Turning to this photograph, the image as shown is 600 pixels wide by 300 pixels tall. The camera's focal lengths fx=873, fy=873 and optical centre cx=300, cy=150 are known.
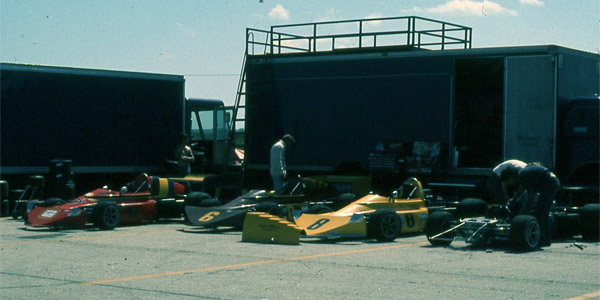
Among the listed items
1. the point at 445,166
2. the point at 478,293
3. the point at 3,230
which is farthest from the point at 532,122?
the point at 3,230

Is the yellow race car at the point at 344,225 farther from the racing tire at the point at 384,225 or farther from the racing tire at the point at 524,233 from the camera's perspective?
the racing tire at the point at 524,233

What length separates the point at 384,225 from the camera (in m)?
14.4

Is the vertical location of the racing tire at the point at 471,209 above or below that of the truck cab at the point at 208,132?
below

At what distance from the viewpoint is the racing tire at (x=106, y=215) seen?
16.3m

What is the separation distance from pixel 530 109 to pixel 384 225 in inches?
174

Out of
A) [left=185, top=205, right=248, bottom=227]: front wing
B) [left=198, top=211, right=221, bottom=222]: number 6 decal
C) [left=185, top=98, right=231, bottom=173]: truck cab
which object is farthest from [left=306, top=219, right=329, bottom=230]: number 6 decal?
[left=185, top=98, right=231, bottom=173]: truck cab

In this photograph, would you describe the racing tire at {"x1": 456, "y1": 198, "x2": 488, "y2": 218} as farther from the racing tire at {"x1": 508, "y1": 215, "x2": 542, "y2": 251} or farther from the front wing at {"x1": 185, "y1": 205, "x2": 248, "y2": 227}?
the front wing at {"x1": 185, "y1": 205, "x2": 248, "y2": 227}

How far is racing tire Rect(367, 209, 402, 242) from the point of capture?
14227 millimetres

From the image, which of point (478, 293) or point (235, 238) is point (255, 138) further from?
point (478, 293)

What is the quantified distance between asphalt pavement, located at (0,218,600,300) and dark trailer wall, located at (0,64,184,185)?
18.2 feet

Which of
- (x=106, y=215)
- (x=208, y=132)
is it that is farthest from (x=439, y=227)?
(x=208, y=132)

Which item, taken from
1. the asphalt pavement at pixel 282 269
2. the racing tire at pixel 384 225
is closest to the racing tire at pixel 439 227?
the asphalt pavement at pixel 282 269

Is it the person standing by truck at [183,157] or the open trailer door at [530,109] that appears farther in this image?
the person standing by truck at [183,157]

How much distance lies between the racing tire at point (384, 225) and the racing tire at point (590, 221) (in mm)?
3059
